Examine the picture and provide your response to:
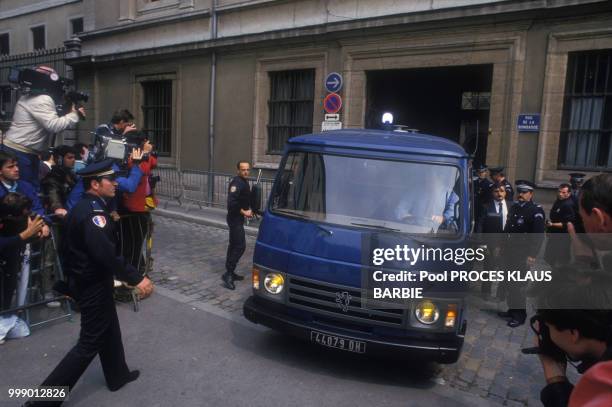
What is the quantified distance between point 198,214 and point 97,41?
986 cm

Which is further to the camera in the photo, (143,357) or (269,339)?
(269,339)

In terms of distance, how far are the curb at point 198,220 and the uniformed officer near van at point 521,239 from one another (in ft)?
19.0

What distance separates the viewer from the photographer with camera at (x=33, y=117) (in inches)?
220

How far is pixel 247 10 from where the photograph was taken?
1305cm

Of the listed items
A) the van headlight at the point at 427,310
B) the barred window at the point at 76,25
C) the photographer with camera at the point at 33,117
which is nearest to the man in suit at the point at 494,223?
the van headlight at the point at 427,310

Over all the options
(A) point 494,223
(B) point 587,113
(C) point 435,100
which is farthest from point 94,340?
(C) point 435,100

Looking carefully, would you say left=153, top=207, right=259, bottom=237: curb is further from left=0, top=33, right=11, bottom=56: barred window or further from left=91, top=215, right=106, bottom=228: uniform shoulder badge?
left=0, top=33, right=11, bottom=56: barred window

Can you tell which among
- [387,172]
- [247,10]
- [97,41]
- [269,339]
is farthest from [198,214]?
[97,41]

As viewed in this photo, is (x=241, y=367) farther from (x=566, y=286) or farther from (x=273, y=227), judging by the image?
(x=566, y=286)

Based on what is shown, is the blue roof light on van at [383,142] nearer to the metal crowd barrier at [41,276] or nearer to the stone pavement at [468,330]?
the stone pavement at [468,330]

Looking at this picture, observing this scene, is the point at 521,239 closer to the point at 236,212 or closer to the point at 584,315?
the point at 236,212

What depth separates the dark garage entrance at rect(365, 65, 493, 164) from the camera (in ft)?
40.3

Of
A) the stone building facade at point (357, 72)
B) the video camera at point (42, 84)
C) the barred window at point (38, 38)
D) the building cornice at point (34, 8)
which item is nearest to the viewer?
the video camera at point (42, 84)

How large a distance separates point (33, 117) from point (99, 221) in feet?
10.3
